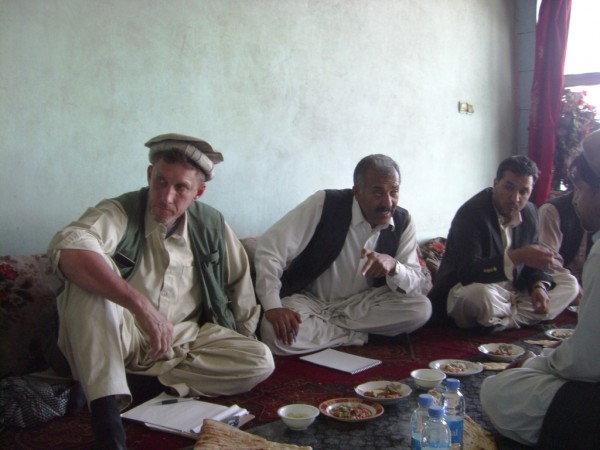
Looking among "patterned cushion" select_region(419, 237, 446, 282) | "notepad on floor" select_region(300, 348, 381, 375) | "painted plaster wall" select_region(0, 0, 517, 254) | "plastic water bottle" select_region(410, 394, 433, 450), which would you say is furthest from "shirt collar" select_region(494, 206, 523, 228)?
"plastic water bottle" select_region(410, 394, 433, 450)

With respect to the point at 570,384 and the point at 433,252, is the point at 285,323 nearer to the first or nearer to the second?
the point at 570,384

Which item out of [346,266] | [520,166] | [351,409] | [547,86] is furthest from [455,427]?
[547,86]

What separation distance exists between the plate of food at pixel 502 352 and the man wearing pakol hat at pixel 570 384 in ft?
3.05

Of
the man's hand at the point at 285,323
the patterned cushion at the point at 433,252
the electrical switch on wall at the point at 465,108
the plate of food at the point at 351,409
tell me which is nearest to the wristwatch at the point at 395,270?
the man's hand at the point at 285,323

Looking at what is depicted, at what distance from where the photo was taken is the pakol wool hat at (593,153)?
2.09m

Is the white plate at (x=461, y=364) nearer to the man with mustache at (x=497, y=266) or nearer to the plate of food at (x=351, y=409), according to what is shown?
the plate of food at (x=351, y=409)

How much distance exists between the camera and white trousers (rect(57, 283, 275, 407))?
7.06 ft

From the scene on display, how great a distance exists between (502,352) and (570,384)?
1.29 m

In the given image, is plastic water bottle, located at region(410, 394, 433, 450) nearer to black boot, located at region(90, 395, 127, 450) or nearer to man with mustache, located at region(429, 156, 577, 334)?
black boot, located at region(90, 395, 127, 450)

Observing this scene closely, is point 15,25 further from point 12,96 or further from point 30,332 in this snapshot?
point 30,332

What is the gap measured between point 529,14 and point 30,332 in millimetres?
5879

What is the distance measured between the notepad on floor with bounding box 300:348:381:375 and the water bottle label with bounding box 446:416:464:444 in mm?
1035

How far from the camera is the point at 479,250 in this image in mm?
3828

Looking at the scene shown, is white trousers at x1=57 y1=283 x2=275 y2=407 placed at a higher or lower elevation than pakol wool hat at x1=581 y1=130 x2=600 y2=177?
lower
